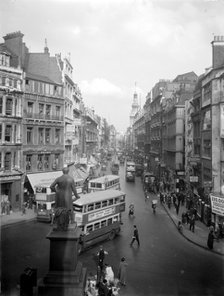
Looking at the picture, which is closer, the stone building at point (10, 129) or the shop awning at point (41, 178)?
the stone building at point (10, 129)

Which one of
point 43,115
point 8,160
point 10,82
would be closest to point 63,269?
point 8,160

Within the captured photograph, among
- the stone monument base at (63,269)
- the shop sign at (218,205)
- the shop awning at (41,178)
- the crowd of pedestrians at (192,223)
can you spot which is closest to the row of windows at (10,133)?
the shop awning at (41,178)

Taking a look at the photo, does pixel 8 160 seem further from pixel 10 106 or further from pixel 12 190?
pixel 10 106

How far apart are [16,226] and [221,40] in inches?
1013

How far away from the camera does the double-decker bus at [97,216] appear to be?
21.4 m

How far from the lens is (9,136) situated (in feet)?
113

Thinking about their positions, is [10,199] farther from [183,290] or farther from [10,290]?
[183,290]

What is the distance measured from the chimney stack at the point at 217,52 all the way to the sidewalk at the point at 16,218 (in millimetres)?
Answer: 23179

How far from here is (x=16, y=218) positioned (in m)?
29.4

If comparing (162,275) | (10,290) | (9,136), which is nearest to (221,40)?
(162,275)

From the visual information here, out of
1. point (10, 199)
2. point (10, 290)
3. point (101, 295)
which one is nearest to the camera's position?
point (101, 295)

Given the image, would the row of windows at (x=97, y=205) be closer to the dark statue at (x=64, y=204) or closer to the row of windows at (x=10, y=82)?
the dark statue at (x=64, y=204)

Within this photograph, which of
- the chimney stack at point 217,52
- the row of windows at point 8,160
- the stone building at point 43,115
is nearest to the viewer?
the chimney stack at point 217,52

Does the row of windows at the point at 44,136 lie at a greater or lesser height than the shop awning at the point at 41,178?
greater
